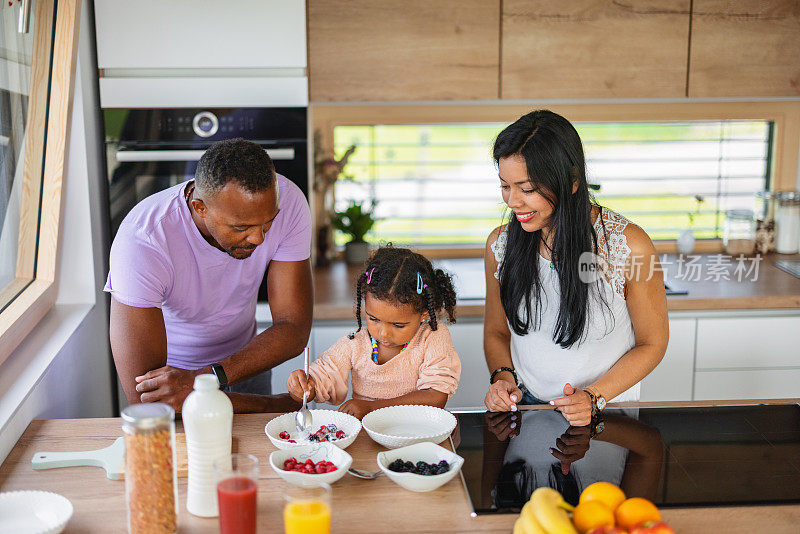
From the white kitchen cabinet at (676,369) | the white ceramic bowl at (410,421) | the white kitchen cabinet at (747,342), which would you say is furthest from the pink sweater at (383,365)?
the white kitchen cabinet at (747,342)

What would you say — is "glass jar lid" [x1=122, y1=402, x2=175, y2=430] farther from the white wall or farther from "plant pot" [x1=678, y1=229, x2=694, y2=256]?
"plant pot" [x1=678, y1=229, x2=694, y2=256]

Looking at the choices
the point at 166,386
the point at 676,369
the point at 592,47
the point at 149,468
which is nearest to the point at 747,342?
the point at 676,369

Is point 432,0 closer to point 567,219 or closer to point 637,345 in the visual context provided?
point 567,219

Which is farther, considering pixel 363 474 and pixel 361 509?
pixel 363 474

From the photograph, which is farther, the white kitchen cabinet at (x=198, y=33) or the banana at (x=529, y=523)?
the white kitchen cabinet at (x=198, y=33)

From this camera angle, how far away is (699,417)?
1.82 metres

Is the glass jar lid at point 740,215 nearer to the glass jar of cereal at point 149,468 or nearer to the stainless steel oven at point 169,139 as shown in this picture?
the stainless steel oven at point 169,139

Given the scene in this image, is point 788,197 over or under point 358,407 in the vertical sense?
over

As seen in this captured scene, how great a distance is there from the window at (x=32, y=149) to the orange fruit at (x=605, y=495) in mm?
1475

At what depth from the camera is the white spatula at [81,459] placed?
1.55 metres

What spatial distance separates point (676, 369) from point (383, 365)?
144cm

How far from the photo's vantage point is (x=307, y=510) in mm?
1224

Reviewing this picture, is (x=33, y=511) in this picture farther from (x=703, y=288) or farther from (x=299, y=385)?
(x=703, y=288)

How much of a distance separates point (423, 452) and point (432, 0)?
192cm
